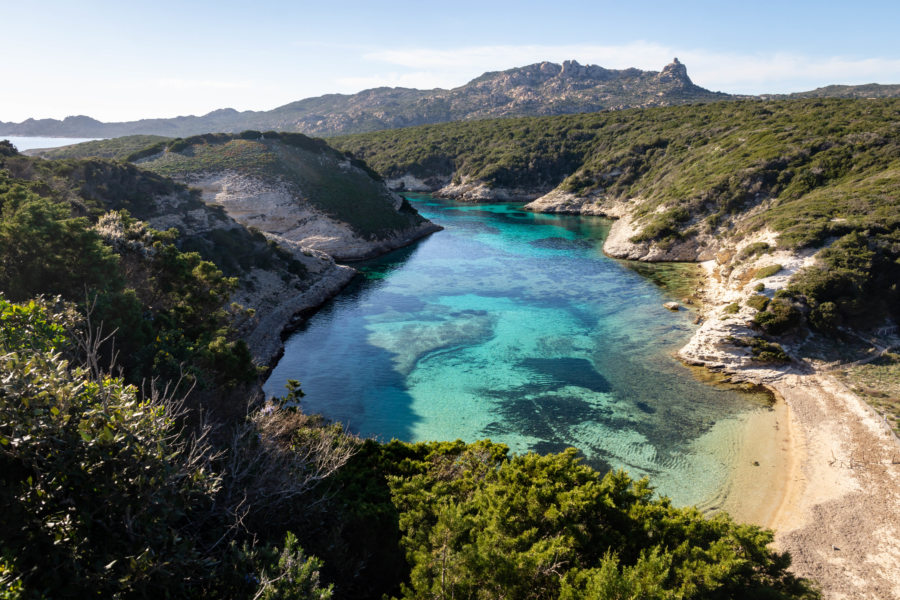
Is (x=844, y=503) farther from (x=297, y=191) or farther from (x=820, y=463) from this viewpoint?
(x=297, y=191)

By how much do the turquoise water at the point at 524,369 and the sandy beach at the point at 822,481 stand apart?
4.80ft

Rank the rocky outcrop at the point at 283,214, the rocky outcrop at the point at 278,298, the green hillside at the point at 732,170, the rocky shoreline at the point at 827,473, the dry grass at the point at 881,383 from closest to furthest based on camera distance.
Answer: the rocky shoreline at the point at 827,473 → the dry grass at the point at 881,383 → the rocky outcrop at the point at 278,298 → the green hillside at the point at 732,170 → the rocky outcrop at the point at 283,214

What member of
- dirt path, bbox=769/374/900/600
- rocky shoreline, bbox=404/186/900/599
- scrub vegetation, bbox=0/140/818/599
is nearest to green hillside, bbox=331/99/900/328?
rocky shoreline, bbox=404/186/900/599

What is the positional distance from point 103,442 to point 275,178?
204 feet

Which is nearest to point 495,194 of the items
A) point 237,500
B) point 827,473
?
point 827,473

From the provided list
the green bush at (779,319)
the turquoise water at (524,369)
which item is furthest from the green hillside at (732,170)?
the turquoise water at (524,369)

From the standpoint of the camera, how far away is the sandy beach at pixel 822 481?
47.5 ft

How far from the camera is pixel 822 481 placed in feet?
60.4

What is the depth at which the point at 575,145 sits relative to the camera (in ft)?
354

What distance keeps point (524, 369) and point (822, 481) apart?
15.0 metres

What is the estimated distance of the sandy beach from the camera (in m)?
14.5

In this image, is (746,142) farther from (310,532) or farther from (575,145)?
(310,532)

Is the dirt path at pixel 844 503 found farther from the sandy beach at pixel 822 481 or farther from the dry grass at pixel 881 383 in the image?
the dry grass at pixel 881 383

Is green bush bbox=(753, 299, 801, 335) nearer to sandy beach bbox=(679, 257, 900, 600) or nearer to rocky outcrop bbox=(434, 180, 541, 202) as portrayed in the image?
sandy beach bbox=(679, 257, 900, 600)
